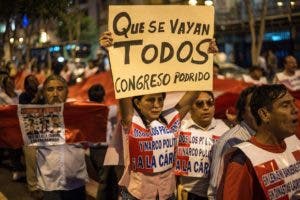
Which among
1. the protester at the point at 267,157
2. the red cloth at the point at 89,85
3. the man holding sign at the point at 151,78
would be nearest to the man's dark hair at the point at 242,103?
the man holding sign at the point at 151,78

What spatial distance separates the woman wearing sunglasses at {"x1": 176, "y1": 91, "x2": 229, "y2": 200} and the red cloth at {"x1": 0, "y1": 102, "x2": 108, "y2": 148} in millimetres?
1401

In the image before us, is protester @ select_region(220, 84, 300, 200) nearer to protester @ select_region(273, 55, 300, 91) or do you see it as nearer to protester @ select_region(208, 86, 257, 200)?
protester @ select_region(208, 86, 257, 200)

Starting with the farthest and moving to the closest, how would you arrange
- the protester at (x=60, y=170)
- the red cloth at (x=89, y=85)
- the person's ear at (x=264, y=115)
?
the red cloth at (x=89, y=85)
the protester at (x=60, y=170)
the person's ear at (x=264, y=115)

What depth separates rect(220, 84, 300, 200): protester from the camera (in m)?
2.82

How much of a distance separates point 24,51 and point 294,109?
1368 inches

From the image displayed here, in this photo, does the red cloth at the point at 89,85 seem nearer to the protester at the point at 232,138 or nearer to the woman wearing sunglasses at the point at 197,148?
the woman wearing sunglasses at the point at 197,148

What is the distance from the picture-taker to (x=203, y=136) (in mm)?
4645

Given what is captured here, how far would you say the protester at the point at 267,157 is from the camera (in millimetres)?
2818

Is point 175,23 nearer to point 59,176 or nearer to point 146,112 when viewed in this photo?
point 146,112

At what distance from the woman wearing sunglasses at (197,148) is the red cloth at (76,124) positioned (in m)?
1.40

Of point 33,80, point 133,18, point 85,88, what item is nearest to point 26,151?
point 133,18

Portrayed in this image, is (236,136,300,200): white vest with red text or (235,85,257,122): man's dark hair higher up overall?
(235,85,257,122): man's dark hair

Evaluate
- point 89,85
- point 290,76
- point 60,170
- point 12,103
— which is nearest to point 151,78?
point 60,170

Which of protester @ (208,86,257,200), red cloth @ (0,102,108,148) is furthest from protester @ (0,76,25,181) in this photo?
protester @ (208,86,257,200)
